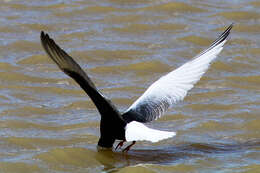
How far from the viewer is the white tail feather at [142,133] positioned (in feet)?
20.0

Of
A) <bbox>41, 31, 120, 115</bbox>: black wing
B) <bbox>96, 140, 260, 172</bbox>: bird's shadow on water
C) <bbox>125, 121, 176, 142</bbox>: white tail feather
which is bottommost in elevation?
<bbox>96, 140, 260, 172</bbox>: bird's shadow on water

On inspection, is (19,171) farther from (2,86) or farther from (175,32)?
(175,32)

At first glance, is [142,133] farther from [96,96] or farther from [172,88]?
[172,88]

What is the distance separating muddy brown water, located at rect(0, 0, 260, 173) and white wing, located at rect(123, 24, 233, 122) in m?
0.41

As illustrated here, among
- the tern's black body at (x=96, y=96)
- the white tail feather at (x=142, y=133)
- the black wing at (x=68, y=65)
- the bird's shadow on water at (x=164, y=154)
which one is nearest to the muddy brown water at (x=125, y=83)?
the bird's shadow on water at (x=164, y=154)

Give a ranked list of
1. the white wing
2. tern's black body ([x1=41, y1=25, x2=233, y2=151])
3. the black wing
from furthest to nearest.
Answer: the white wing < tern's black body ([x1=41, y1=25, x2=233, y2=151]) < the black wing

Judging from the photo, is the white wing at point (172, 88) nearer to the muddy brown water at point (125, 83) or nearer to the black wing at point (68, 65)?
the muddy brown water at point (125, 83)

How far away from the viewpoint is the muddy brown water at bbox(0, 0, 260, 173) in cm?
701

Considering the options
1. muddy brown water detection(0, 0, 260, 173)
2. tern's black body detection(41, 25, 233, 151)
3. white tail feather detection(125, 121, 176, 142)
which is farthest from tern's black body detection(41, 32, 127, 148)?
muddy brown water detection(0, 0, 260, 173)

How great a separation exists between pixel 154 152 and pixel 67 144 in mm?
853

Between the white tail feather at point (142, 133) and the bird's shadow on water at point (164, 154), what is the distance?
1.39ft

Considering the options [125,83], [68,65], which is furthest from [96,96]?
[125,83]

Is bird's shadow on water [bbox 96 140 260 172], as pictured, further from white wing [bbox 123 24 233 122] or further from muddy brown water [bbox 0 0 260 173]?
white wing [bbox 123 24 233 122]

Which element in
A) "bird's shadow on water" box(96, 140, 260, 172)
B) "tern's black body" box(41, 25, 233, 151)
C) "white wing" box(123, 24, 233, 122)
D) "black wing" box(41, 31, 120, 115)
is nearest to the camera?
"black wing" box(41, 31, 120, 115)
